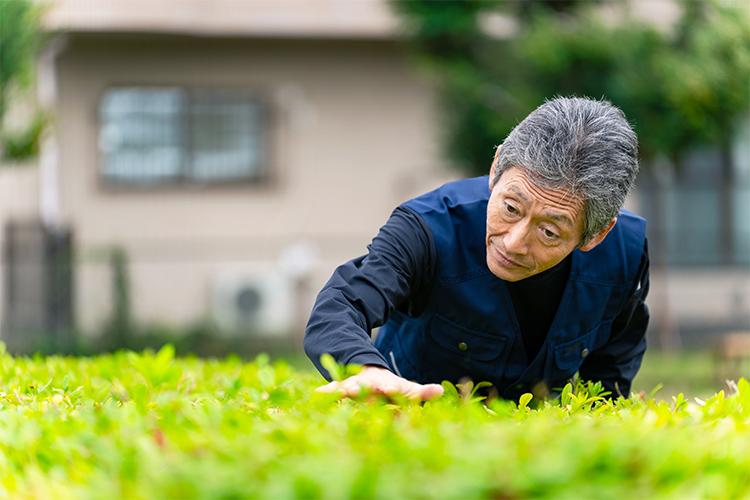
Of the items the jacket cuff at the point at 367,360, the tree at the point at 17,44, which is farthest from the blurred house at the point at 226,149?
the jacket cuff at the point at 367,360

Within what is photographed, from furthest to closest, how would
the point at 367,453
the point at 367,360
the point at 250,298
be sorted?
the point at 250,298 → the point at 367,360 → the point at 367,453

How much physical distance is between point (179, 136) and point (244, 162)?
0.81 metres

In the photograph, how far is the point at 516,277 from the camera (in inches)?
87.6

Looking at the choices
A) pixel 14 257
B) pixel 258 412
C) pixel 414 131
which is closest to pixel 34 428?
pixel 258 412

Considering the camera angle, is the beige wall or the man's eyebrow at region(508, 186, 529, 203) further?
the beige wall

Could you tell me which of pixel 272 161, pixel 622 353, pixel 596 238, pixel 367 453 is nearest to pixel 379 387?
pixel 367 453

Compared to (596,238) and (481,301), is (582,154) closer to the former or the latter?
(596,238)

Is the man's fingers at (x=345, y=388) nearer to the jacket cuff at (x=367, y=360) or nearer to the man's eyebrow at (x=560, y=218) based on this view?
the jacket cuff at (x=367, y=360)

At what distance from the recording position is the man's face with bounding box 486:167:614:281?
79.9 inches

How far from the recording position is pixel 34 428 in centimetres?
151

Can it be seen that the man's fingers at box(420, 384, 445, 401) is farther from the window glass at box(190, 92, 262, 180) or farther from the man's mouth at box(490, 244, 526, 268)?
the window glass at box(190, 92, 262, 180)

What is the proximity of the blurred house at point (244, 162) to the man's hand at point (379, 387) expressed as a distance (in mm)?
7277

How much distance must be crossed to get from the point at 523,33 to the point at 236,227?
12.9 ft

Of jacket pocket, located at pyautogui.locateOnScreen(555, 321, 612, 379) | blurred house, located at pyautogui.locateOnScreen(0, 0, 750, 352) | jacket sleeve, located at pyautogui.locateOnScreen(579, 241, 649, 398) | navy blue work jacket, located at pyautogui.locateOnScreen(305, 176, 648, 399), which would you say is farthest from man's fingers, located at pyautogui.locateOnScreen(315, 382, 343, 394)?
blurred house, located at pyautogui.locateOnScreen(0, 0, 750, 352)
